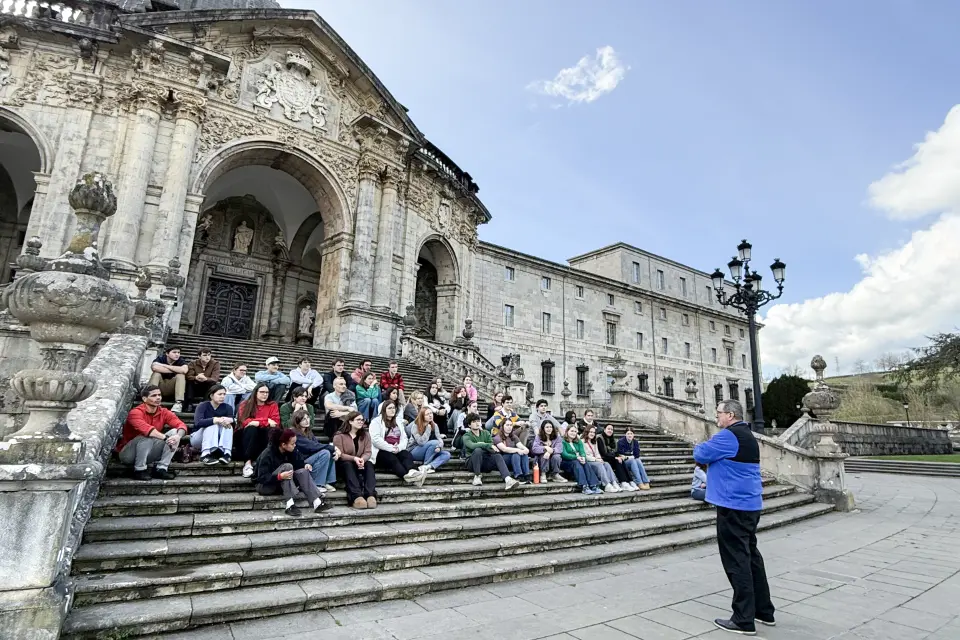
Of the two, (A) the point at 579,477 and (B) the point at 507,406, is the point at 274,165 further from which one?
(A) the point at 579,477

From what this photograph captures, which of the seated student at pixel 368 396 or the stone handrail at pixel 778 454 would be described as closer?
the seated student at pixel 368 396

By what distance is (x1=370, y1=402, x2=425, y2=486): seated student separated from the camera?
22.7 ft

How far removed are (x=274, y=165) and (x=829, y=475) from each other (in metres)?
19.5

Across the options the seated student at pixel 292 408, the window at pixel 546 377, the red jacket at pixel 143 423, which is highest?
the window at pixel 546 377

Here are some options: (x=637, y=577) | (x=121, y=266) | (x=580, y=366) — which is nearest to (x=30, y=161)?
(x=121, y=266)

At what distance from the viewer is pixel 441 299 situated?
2283cm

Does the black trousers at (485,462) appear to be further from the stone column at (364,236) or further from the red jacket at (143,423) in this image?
the stone column at (364,236)

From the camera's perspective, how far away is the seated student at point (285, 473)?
5.46m

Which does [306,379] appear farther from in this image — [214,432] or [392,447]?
[392,447]

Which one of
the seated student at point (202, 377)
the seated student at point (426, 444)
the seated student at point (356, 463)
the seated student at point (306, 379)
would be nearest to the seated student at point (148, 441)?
the seated student at point (356, 463)

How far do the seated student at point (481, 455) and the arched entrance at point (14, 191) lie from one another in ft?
57.7

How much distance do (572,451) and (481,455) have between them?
190 centimetres

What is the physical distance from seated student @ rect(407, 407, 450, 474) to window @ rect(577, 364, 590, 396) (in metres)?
24.4

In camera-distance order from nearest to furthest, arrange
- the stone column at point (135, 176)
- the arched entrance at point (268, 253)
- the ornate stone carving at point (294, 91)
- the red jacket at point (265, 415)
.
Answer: the red jacket at point (265, 415)
the stone column at point (135, 176)
the ornate stone carving at point (294, 91)
the arched entrance at point (268, 253)
